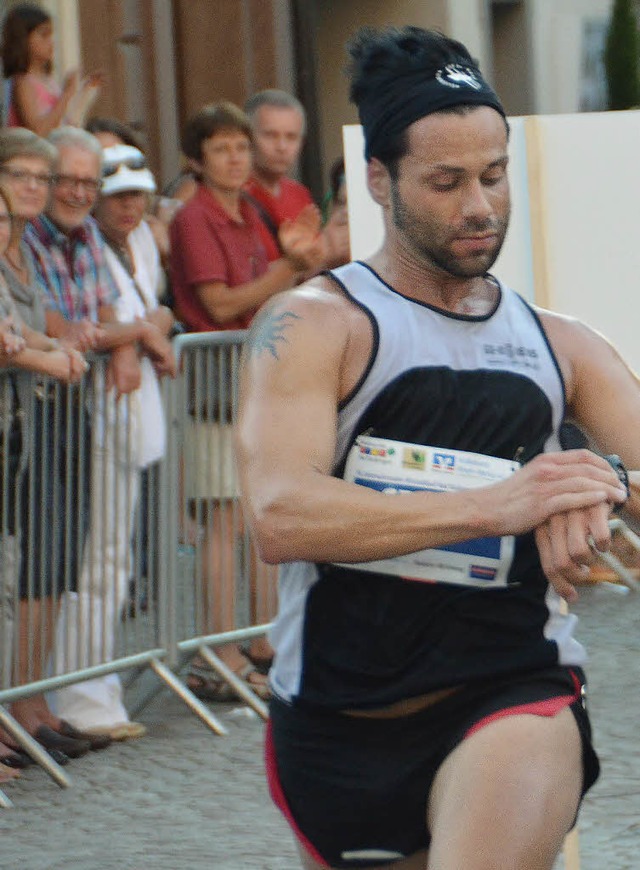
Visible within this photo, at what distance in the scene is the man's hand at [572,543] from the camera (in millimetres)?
2742

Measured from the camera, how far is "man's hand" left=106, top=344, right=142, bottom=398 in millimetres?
6688

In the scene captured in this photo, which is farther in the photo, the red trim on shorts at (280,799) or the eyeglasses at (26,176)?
the eyeglasses at (26,176)

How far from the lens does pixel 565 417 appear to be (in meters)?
3.28

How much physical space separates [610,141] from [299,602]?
220 cm

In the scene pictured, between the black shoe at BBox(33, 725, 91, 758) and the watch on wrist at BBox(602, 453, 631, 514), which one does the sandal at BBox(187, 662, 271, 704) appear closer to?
the black shoe at BBox(33, 725, 91, 758)

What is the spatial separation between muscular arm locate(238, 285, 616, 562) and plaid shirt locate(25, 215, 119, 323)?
370cm

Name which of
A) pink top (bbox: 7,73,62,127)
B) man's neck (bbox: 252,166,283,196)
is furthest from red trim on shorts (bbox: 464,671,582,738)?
pink top (bbox: 7,73,62,127)

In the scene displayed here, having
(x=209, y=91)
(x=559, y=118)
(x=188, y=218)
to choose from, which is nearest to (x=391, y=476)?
(x=559, y=118)

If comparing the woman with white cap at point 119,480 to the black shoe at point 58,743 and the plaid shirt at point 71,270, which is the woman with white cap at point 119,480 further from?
the black shoe at point 58,743

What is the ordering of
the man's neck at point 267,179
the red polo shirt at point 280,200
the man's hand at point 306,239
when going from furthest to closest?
the man's neck at point 267,179 → the red polo shirt at point 280,200 → the man's hand at point 306,239

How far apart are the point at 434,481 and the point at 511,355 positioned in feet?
0.87

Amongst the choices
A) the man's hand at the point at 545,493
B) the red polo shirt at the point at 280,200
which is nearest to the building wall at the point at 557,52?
the red polo shirt at the point at 280,200

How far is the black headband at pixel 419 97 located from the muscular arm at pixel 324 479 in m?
0.29

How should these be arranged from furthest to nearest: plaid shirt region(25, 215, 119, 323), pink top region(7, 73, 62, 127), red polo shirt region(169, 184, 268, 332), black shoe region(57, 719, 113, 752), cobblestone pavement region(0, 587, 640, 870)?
pink top region(7, 73, 62, 127), red polo shirt region(169, 184, 268, 332), plaid shirt region(25, 215, 119, 323), black shoe region(57, 719, 113, 752), cobblestone pavement region(0, 587, 640, 870)
